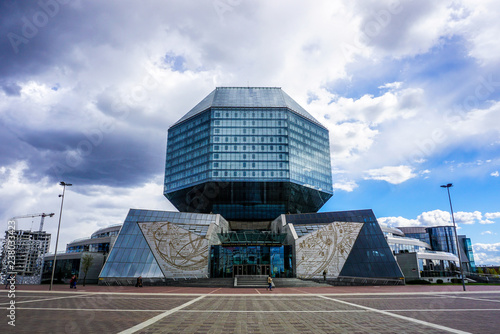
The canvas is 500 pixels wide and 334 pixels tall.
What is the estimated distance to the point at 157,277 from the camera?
144ft

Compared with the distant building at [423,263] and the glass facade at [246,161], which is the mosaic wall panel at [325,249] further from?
the glass facade at [246,161]

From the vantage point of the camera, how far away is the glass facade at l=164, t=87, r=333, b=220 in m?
82.6

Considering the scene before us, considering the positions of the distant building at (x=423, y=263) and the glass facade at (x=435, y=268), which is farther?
the glass facade at (x=435, y=268)

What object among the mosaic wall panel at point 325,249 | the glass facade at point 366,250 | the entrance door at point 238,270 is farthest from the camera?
the entrance door at point 238,270

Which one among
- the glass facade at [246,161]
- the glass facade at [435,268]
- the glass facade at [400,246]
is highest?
the glass facade at [246,161]

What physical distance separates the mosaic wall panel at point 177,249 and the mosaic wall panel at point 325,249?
15192 mm

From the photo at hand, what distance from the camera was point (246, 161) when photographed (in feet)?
273

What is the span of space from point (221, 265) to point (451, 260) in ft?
196

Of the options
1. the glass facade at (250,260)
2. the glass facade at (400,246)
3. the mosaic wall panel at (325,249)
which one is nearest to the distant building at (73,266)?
the glass facade at (250,260)

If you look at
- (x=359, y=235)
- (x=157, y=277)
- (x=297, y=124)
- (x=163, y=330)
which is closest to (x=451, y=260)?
(x=359, y=235)

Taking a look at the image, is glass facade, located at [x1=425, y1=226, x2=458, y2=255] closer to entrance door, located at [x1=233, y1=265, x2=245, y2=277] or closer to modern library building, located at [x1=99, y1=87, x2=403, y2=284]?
modern library building, located at [x1=99, y1=87, x2=403, y2=284]

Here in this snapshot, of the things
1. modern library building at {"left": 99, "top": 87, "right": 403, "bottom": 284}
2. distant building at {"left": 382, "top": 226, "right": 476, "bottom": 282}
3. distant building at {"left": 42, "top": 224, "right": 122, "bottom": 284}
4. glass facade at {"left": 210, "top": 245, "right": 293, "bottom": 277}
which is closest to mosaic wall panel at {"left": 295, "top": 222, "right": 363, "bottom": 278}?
modern library building at {"left": 99, "top": 87, "right": 403, "bottom": 284}

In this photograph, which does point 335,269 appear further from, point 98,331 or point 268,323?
point 98,331

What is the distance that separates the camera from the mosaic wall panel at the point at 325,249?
153ft
